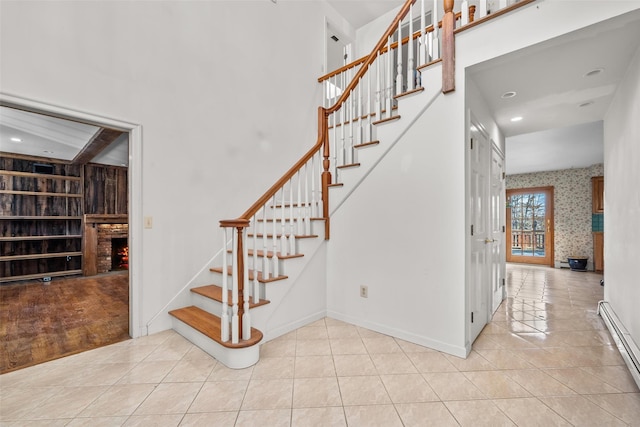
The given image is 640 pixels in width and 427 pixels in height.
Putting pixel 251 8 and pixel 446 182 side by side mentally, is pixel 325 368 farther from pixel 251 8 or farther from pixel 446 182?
pixel 251 8

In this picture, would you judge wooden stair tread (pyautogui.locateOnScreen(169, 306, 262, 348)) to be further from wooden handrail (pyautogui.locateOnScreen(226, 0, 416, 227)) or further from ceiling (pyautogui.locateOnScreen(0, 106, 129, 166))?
ceiling (pyautogui.locateOnScreen(0, 106, 129, 166))

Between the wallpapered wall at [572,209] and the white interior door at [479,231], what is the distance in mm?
5716

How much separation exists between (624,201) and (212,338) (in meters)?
3.67

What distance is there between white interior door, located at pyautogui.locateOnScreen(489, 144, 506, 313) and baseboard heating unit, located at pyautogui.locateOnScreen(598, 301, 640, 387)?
0.96m

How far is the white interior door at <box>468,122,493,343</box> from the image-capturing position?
2.39m

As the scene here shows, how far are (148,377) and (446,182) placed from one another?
264 centimetres

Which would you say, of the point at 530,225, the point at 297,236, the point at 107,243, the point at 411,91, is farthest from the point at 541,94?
the point at 107,243

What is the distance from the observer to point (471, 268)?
2.37 m

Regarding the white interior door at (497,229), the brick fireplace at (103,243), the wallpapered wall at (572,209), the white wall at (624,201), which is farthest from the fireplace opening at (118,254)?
the wallpapered wall at (572,209)

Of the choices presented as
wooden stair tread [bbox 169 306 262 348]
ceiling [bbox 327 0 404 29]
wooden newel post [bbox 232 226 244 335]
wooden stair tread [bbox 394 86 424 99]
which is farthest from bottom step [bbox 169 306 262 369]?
ceiling [bbox 327 0 404 29]

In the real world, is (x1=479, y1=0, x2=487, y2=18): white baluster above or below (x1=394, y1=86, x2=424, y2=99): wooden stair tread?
above

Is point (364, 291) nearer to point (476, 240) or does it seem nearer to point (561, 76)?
point (476, 240)

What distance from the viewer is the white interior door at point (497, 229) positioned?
127 inches

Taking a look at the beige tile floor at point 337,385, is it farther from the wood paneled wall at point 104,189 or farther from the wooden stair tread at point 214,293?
the wood paneled wall at point 104,189
